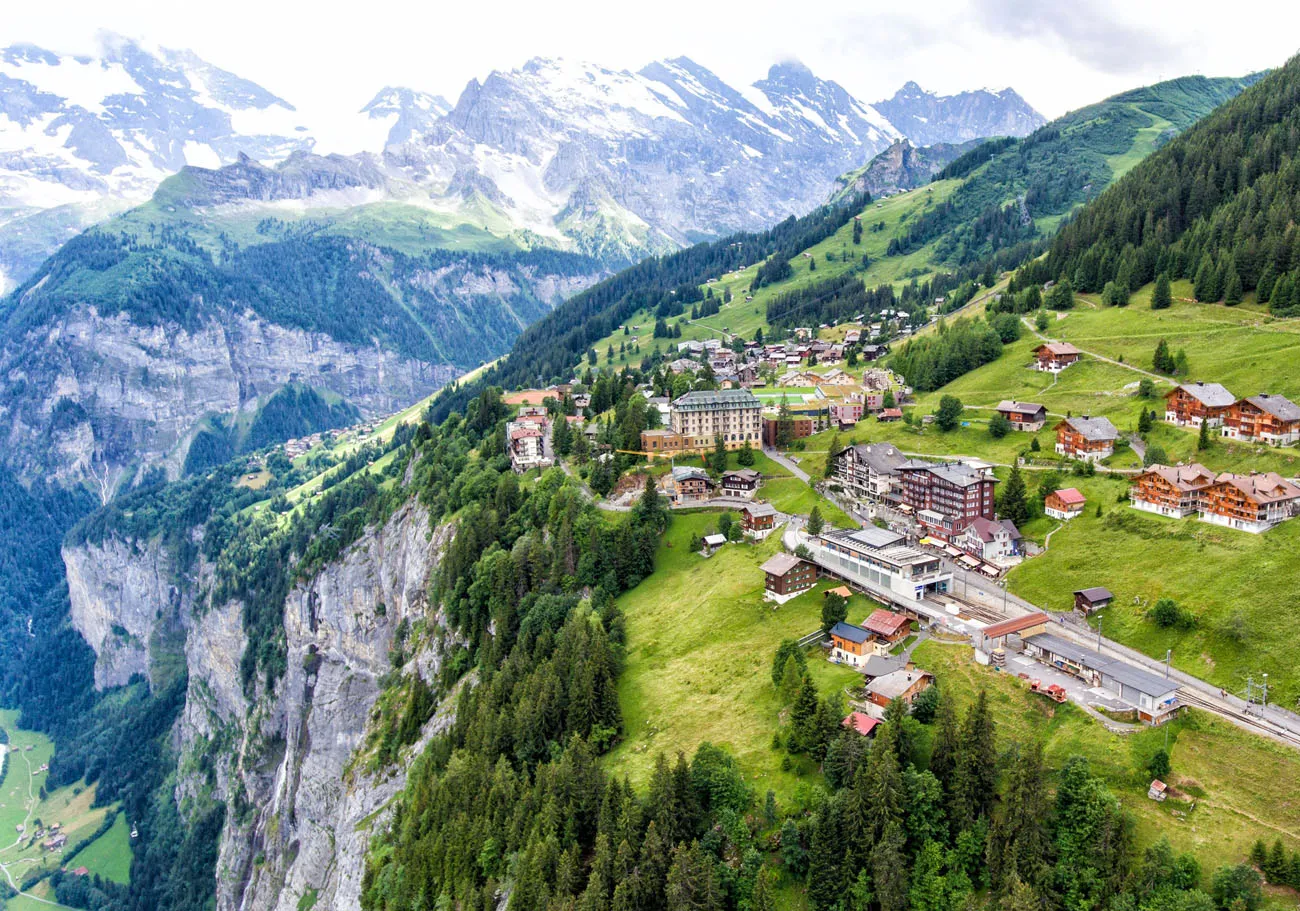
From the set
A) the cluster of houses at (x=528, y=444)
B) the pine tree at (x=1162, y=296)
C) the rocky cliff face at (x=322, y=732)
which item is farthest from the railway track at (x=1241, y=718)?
the cluster of houses at (x=528, y=444)

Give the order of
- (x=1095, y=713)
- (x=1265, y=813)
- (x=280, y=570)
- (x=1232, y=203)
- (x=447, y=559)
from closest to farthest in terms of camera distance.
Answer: (x=1265, y=813)
(x=1095, y=713)
(x=447, y=559)
(x=1232, y=203)
(x=280, y=570)

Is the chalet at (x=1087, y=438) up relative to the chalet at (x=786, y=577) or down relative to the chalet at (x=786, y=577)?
up

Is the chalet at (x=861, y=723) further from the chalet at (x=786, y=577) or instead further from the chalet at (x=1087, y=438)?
the chalet at (x=1087, y=438)

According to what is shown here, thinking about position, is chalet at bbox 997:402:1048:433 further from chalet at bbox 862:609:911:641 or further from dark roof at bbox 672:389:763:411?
chalet at bbox 862:609:911:641

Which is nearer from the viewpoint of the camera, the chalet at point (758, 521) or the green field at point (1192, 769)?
the green field at point (1192, 769)

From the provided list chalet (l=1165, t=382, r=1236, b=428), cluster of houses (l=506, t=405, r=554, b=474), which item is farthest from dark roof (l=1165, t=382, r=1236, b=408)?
cluster of houses (l=506, t=405, r=554, b=474)

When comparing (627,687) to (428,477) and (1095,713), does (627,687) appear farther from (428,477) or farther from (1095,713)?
(428,477)

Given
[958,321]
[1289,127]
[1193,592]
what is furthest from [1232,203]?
[1193,592]
